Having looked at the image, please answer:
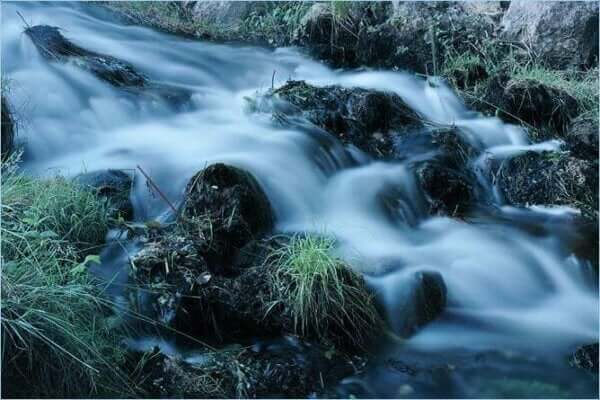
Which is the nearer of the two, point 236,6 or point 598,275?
point 598,275

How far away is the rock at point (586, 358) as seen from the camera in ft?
9.45

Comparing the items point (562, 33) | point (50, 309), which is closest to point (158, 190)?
point (50, 309)

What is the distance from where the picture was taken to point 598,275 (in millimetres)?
3586

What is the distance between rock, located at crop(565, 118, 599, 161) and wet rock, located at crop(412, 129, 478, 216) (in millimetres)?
750

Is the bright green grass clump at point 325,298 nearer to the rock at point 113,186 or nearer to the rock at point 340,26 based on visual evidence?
the rock at point 113,186

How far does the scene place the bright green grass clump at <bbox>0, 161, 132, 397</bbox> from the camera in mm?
2271

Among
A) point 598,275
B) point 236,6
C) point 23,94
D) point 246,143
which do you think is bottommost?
point 598,275

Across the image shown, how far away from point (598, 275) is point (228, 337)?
7.10 ft

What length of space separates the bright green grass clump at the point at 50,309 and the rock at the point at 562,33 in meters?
4.48

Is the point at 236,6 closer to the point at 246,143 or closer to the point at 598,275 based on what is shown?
the point at 246,143

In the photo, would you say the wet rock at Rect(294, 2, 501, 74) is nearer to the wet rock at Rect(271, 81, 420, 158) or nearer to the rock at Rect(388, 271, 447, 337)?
the wet rock at Rect(271, 81, 420, 158)

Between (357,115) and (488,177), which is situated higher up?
(357,115)

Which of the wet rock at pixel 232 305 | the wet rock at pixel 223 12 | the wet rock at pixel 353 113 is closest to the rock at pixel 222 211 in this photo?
the wet rock at pixel 232 305

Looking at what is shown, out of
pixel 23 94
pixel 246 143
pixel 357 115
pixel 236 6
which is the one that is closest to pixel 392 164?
pixel 357 115
